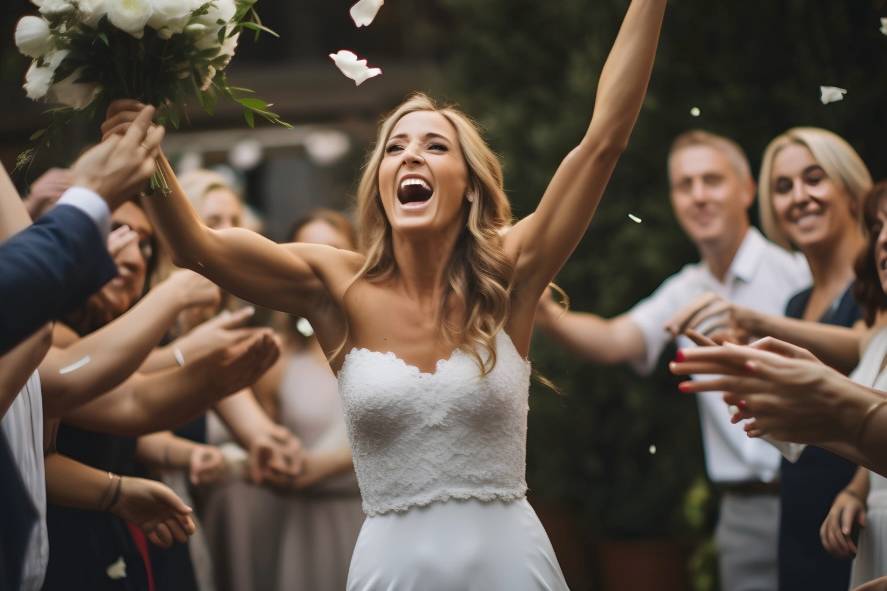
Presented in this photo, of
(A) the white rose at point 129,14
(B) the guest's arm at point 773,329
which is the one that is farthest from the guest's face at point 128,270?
(B) the guest's arm at point 773,329

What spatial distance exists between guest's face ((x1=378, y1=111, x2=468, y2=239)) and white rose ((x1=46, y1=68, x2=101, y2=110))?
2.99ft

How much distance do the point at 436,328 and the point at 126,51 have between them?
3.77 ft

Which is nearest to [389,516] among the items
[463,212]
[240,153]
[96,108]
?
[463,212]

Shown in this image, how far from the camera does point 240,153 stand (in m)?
14.7

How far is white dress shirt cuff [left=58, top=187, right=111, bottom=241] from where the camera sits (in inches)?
100

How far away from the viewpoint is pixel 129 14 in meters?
2.77

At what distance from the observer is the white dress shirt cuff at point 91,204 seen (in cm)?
254

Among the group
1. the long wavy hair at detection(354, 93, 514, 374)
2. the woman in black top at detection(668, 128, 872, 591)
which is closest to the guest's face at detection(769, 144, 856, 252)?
the woman in black top at detection(668, 128, 872, 591)

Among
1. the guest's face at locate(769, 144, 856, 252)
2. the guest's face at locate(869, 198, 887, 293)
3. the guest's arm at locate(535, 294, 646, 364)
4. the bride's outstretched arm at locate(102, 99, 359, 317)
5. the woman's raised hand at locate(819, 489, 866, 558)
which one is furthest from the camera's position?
the guest's arm at locate(535, 294, 646, 364)

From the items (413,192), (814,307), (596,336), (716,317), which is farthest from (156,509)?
(814,307)

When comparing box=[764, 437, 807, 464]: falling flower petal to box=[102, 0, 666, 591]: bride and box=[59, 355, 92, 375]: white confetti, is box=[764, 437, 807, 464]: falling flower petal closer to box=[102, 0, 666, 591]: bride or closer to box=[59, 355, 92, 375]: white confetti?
box=[102, 0, 666, 591]: bride

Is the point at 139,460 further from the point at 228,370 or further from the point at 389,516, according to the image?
the point at 389,516

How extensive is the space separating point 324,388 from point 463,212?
261 centimetres

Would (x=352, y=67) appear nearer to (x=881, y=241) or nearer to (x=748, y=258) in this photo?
(x=881, y=241)
